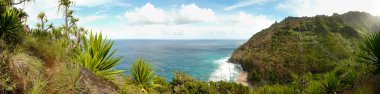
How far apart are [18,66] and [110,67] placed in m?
3.45

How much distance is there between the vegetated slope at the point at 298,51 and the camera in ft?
192

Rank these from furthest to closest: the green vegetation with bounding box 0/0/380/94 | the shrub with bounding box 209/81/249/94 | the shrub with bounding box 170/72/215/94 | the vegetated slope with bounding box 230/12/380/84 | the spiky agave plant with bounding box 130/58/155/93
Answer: the vegetated slope with bounding box 230/12/380/84 < the shrub with bounding box 170/72/215/94 < the shrub with bounding box 209/81/249/94 < the spiky agave plant with bounding box 130/58/155/93 < the green vegetation with bounding box 0/0/380/94

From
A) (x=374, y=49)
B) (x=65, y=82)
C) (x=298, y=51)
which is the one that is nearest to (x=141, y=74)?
(x=65, y=82)

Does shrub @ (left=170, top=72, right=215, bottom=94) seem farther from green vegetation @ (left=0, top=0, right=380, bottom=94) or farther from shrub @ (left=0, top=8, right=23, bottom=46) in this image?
shrub @ (left=0, top=8, right=23, bottom=46)

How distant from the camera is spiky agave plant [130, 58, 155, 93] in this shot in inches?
330

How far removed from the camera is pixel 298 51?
72.2 meters

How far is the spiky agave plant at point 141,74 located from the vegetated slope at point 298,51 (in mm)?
35901

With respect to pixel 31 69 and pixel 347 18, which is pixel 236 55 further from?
pixel 347 18

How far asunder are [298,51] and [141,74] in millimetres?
70112

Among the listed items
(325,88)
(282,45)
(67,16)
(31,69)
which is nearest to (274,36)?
(282,45)

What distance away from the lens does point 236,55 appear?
299 feet

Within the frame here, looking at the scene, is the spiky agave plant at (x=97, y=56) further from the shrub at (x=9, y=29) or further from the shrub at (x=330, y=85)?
the shrub at (x=330, y=85)

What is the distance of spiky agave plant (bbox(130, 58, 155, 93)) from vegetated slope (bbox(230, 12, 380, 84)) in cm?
3590

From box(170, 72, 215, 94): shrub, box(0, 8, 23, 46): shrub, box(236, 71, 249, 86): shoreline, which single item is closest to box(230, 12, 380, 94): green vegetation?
box(236, 71, 249, 86): shoreline
